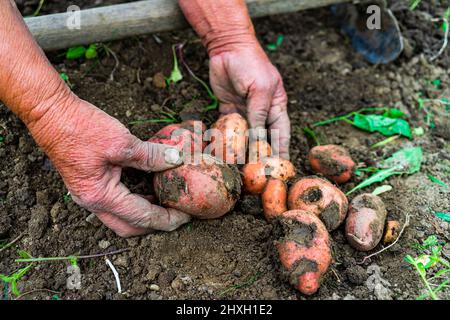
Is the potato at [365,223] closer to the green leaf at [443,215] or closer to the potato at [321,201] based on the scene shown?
the potato at [321,201]

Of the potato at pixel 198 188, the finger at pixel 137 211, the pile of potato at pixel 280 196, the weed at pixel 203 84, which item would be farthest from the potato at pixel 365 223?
the weed at pixel 203 84

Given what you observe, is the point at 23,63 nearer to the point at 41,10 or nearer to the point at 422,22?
the point at 41,10

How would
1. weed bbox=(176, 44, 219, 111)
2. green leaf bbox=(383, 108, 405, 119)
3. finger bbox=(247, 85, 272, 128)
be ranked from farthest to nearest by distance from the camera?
green leaf bbox=(383, 108, 405, 119) → weed bbox=(176, 44, 219, 111) → finger bbox=(247, 85, 272, 128)

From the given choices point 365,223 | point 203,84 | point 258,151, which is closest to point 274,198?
point 258,151

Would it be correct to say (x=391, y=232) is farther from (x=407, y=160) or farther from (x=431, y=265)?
(x=407, y=160)

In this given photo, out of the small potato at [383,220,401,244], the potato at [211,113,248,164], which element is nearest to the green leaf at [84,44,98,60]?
the potato at [211,113,248,164]

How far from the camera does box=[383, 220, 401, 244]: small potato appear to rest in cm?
227

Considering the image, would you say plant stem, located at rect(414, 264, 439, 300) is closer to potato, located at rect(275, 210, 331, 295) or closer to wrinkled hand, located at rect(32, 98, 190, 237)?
Result: potato, located at rect(275, 210, 331, 295)

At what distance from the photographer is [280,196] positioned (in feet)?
7.57

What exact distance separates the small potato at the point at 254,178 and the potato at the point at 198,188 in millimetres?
174

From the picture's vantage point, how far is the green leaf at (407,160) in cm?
272

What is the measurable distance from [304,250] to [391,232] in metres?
0.50

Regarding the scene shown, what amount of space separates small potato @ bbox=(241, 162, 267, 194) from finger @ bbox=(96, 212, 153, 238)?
0.53 metres

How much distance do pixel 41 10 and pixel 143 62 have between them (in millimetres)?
889
